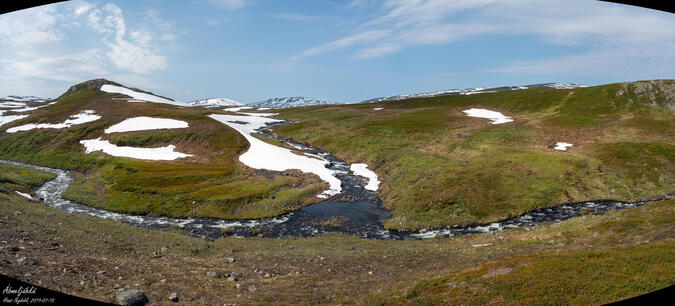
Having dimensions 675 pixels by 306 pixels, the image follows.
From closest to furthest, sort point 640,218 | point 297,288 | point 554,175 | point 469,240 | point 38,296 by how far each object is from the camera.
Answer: point 38,296, point 297,288, point 640,218, point 469,240, point 554,175

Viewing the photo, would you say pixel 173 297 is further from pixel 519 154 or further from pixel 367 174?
pixel 519 154

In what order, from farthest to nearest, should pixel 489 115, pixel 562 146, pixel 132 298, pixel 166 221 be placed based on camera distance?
pixel 489 115, pixel 562 146, pixel 166 221, pixel 132 298

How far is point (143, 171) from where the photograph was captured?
2168 inches

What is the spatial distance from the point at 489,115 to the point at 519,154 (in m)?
50.9

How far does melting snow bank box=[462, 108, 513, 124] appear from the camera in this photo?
8779cm

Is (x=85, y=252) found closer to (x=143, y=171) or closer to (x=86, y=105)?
A: (x=143, y=171)

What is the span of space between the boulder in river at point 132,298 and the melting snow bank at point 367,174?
3875 centimetres

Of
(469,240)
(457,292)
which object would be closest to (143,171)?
(469,240)

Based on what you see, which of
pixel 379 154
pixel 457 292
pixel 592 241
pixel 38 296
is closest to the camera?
pixel 38 296

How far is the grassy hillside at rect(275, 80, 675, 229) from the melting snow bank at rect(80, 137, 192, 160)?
3641 centimetres

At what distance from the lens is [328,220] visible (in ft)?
122

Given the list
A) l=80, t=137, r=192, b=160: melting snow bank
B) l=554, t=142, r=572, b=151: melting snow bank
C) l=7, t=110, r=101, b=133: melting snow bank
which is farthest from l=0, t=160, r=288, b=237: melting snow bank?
l=7, t=110, r=101, b=133: melting snow bank

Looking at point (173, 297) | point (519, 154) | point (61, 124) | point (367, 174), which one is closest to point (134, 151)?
point (61, 124)

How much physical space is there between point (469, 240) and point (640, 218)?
12216mm
